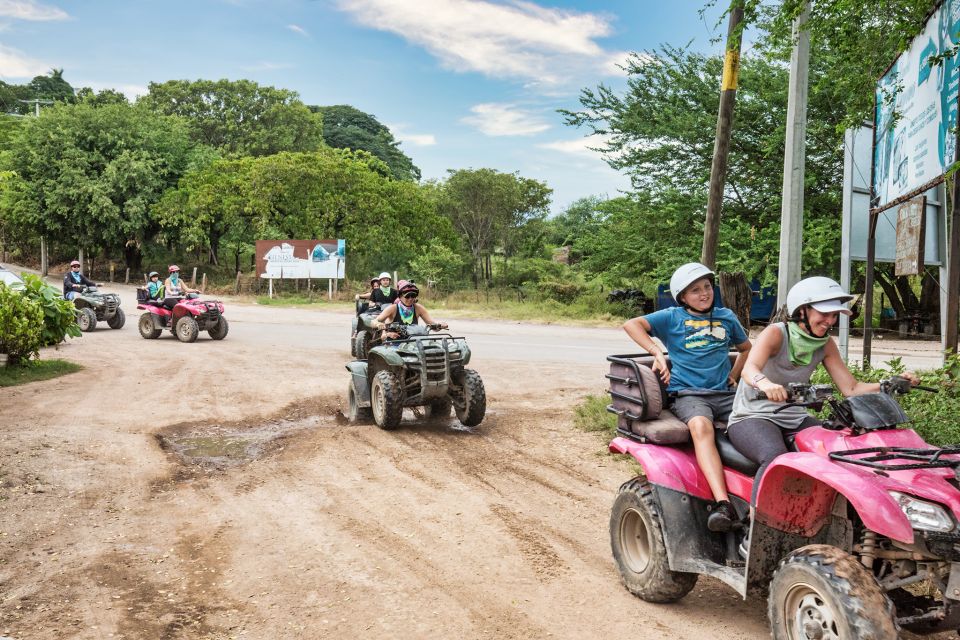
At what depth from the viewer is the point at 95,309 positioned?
21.0m

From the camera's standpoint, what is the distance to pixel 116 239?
1639 inches

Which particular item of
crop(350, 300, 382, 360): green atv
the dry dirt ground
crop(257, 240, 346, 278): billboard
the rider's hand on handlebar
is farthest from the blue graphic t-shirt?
crop(257, 240, 346, 278): billboard

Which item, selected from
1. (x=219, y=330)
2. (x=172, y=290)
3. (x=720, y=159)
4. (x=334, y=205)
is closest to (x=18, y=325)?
(x=219, y=330)

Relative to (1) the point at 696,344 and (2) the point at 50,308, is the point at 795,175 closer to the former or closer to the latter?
(1) the point at 696,344

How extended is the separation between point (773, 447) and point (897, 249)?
800cm

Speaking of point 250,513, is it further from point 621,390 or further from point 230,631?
point 621,390

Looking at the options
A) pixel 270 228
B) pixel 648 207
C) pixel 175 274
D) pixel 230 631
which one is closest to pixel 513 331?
pixel 648 207

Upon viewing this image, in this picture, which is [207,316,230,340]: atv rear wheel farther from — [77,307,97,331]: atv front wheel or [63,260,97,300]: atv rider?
[63,260,97,300]: atv rider

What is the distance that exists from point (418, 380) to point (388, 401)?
0.52 meters

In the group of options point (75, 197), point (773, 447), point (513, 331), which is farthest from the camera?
point (75, 197)

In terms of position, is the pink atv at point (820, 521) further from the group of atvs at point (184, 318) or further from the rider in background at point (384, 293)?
the group of atvs at point (184, 318)

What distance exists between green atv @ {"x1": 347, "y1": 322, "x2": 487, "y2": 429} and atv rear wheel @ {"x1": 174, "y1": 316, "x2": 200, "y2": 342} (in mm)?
9682

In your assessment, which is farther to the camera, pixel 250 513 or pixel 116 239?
pixel 116 239

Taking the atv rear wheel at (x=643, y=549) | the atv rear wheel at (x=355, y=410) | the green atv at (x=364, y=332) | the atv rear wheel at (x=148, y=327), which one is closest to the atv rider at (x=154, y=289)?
the atv rear wheel at (x=148, y=327)
